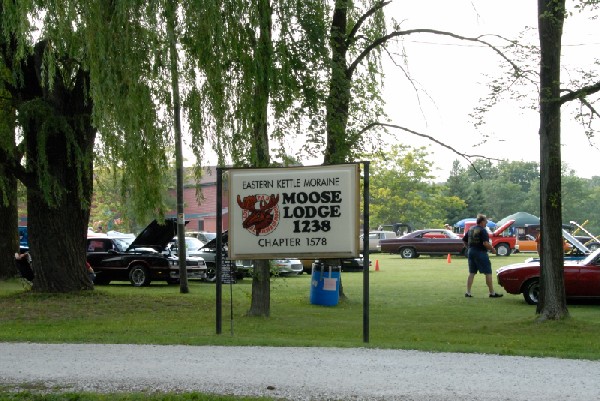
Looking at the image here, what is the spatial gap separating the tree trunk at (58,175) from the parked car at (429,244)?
2962cm

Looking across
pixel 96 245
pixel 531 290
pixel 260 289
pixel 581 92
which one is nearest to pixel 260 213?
pixel 260 289

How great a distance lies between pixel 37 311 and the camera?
58.0ft

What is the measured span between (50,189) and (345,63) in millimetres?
6716

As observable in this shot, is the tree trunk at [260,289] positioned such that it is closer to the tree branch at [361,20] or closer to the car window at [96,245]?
the tree branch at [361,20]

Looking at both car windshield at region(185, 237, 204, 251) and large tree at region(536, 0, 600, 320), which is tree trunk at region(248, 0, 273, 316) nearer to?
large tree at region(536, 0, 600, 320)

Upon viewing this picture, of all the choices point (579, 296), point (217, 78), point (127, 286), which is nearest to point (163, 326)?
point (217, 78)

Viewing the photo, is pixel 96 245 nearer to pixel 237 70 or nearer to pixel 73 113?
pixel 73 113

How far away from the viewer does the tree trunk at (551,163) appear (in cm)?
1508

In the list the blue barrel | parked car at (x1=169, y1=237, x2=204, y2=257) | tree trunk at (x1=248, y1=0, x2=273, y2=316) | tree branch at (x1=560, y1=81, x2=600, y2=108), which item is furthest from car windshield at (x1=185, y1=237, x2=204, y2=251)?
tree branch at (x1=560, y1=81, x2=600, y2=108)

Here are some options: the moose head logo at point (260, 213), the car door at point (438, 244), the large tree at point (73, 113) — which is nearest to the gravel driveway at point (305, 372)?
the moose head logo at point (260, 213)

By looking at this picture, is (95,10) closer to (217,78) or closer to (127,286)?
(217,78)

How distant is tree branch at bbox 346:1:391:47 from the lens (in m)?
19.9

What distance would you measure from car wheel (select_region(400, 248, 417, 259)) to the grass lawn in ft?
81.6

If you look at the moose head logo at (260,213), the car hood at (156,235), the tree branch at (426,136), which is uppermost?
the tree branch at (426,136)
